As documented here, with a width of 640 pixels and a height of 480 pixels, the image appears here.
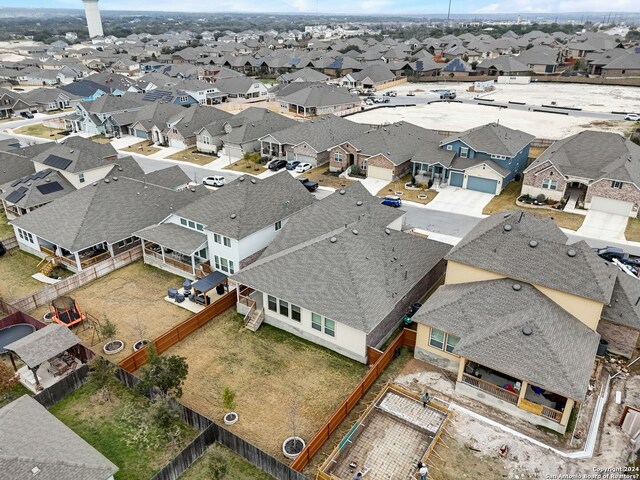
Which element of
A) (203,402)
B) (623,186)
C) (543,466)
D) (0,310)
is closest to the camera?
(543,466)

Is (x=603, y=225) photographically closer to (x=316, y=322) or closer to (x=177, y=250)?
(x=316, y=322)

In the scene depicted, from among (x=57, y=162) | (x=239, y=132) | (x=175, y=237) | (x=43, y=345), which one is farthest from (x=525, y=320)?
(x=239, y=132)

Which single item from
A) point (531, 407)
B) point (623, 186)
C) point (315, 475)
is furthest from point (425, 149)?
point (315, 475)

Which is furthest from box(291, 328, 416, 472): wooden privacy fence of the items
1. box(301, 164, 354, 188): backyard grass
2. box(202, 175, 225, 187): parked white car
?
box(202, 175, 225, 187): parked white car

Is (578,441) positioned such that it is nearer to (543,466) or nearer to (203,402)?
(543,466)

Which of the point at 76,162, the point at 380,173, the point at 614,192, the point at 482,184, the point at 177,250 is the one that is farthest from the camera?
the point at 380,173

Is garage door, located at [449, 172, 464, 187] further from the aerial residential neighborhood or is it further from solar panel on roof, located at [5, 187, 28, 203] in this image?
solar panel on roof, located at [5, 187, 28, 203]
